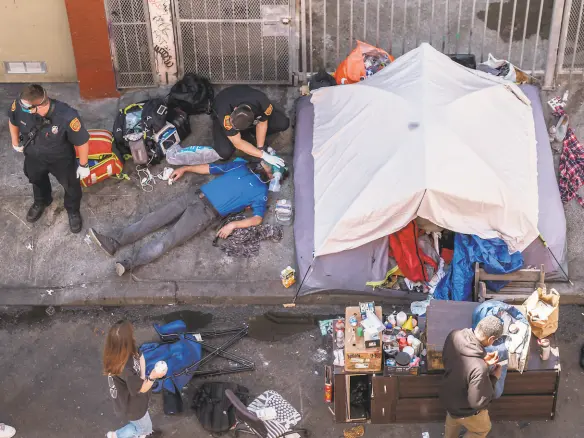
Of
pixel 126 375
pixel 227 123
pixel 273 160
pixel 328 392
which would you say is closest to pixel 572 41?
pixel 273 160

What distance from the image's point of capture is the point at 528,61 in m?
11.0

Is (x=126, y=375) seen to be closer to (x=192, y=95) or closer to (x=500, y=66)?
(x=192, y=95)

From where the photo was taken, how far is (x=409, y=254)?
9.13 m

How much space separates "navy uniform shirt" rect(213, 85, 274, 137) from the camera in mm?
9938

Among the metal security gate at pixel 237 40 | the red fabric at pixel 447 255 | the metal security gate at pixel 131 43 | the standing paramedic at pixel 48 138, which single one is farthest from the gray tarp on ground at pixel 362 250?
the metal security gate at pixel 131 43

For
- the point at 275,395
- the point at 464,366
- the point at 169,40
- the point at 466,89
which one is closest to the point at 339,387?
the point at 275,395

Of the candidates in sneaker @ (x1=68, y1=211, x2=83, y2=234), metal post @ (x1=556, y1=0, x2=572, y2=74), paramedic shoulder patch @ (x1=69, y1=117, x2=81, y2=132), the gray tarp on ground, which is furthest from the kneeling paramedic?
metal post @ (x1=556, y1=0, x2=572, y2=74)

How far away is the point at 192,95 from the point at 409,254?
3313 millimetres

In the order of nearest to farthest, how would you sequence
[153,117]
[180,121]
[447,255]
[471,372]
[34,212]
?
[471,372], [447,255], [34,212], [153,117], [180,121]

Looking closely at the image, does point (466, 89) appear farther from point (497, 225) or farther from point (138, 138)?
point (138, 138)

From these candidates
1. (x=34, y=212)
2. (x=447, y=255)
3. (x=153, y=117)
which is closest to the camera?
(x=447, y=255)

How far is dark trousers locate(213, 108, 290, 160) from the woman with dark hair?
3337mm

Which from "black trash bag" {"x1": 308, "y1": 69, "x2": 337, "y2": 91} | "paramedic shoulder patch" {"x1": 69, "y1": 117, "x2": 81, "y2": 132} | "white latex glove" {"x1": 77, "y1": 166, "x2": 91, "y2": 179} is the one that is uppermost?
"paramedic shoulder patch" {"x1": 69, "y1": 117, "x2": 81, "y2": 132}

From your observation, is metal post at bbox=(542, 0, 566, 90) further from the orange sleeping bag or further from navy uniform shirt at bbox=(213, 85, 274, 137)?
navy uniform shirt at bbox=(213, 85, 274, 137)
